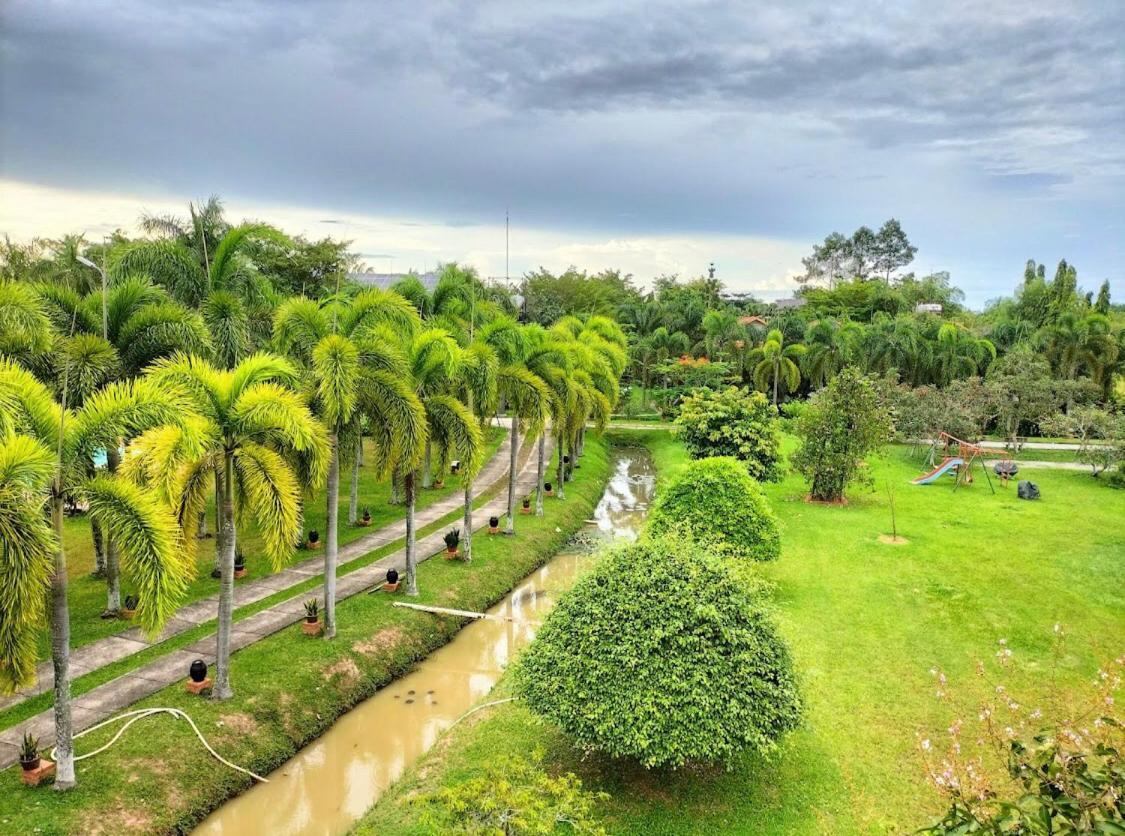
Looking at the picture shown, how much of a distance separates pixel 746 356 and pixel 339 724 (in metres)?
42.3

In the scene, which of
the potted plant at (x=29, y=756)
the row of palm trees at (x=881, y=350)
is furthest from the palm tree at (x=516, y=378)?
the row of palm trees at (x=881, y=350)

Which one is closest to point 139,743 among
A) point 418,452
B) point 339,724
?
point 339,724

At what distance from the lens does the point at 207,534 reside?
20.7 metres

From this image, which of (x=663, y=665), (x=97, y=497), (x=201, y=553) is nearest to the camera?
(x=97, y=497)

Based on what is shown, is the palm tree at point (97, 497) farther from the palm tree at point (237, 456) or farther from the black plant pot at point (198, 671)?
the black plant pot at point (198, 671)

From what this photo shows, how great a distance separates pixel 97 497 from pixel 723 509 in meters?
13.1


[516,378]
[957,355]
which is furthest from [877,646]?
[957,355]

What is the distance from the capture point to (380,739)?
13.3m

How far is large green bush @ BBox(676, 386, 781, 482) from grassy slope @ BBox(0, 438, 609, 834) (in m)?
9.83

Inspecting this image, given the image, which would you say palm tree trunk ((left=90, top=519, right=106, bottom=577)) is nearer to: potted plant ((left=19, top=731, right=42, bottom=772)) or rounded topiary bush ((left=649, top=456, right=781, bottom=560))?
potted plant ((left=19, top=731, right=42, bottom=772))

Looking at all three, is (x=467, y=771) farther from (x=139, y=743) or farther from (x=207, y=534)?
(x=207, y=534)

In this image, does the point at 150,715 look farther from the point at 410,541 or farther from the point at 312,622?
the point at 410,541

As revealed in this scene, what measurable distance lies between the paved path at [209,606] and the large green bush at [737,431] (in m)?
8.69

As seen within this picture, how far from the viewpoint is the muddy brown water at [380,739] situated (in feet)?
36.5
